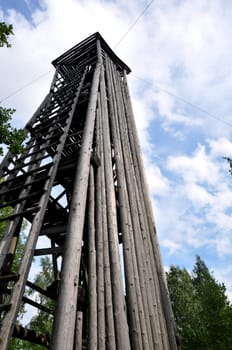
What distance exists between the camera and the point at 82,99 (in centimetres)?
662

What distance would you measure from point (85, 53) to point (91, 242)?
848 cm

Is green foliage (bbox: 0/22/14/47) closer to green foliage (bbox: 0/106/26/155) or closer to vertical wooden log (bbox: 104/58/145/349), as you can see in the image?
green foliage (bbox: 0/106/26/155)

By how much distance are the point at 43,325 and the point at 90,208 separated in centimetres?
1572

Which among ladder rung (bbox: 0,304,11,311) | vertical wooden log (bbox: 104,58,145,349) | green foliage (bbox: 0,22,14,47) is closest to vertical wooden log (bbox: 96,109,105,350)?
vertical wooden log (bbox: 104,58,145,349)

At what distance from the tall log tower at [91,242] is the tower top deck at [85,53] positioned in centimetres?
362

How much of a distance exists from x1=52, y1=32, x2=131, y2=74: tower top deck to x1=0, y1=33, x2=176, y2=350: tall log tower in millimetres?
3618

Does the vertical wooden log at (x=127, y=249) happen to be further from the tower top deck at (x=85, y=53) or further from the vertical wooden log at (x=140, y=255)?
the tower top deck at (x=85, y=53)

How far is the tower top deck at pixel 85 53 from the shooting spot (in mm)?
9562

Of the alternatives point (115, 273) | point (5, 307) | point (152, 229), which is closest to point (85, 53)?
point (152, 229)

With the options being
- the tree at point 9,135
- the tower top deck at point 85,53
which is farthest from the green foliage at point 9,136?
the tower top deck at point 85,53

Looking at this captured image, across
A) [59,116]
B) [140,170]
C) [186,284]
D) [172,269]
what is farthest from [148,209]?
[172,269]

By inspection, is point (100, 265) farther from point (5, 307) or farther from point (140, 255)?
point (5, 307)

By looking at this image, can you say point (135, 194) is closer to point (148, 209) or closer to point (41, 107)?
point (148, 209)

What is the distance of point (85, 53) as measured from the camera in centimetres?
966
